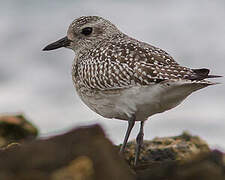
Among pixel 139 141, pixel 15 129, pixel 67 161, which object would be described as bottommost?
pixel 15 129

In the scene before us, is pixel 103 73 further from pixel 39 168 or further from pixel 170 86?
pixel 39 168

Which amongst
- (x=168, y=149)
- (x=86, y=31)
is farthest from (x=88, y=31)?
(x=168, y=149)

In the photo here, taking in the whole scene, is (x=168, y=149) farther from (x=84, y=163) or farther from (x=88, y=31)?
(x=84, y=163)

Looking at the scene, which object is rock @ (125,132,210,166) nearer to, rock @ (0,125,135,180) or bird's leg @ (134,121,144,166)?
bird's leg @ (134,121,144,166)

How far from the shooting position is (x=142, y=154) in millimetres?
10156

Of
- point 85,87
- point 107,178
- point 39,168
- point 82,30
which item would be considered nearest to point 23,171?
point 39,168

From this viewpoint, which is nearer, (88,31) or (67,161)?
(67,161)

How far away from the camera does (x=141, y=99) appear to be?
29.1ft

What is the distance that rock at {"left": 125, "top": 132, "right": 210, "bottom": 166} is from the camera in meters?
9.90

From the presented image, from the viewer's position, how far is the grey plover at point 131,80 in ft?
28.7

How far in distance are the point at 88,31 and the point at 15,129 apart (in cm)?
339

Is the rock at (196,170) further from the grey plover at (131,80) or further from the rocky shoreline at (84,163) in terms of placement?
the grey plover at (131,80)

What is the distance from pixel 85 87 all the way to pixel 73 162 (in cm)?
488

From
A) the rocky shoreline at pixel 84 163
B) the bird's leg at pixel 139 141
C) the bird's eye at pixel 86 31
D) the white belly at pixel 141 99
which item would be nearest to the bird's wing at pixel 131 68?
the white belly at pixel 141 99
